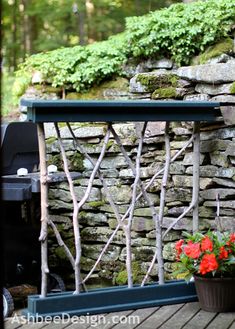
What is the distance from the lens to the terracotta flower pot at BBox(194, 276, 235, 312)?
138 inches

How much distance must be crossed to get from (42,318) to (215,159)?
171 cm

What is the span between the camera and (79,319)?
11.5 feet

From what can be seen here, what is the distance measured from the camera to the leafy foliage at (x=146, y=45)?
14.8ft

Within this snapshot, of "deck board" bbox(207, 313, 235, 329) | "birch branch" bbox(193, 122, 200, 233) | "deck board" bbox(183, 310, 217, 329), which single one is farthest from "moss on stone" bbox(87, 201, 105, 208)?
"deck board" bbox(207, 313, 235, 329)

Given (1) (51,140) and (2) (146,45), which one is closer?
(2) (146,45)

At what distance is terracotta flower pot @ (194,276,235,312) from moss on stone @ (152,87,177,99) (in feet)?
5.10

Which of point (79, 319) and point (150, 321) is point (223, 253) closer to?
point (150, 321)

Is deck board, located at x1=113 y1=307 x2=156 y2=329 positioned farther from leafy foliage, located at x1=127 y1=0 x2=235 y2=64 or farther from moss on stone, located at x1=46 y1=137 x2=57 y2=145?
leafy foliage, located at x1=127 y1=0 x2=235 y2=64

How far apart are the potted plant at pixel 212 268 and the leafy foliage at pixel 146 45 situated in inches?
68.3

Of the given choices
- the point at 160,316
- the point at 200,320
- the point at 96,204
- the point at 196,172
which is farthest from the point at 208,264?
the point at 96,204

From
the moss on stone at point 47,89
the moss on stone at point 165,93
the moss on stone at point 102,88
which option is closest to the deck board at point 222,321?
the moss on stone at point 165,93

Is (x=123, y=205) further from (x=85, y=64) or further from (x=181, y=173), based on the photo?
(x=85, y=64)

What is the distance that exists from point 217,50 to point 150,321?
86.4 inches

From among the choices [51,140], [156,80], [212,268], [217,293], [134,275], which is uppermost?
[156,80]
